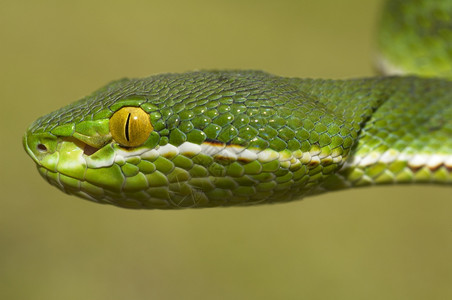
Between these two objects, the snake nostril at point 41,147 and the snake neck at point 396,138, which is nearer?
the snake nostril at point 41,147

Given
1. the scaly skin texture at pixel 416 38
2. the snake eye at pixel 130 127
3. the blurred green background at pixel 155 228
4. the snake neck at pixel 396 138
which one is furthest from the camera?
the blurred green background at pixel 155 228

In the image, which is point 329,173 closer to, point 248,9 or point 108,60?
point 108,60

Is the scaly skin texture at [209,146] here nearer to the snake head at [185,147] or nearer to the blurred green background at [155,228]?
the snake head at [185,147]

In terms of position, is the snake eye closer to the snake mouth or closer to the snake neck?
the snake mouth

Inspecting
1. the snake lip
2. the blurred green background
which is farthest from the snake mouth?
the blurred green background

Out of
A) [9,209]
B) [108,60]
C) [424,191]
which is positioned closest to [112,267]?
[9,209]

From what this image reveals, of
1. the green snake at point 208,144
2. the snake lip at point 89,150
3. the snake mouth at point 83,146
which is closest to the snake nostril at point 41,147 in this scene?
the green snake at point 208,144

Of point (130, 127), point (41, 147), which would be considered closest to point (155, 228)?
point (41, 147)
